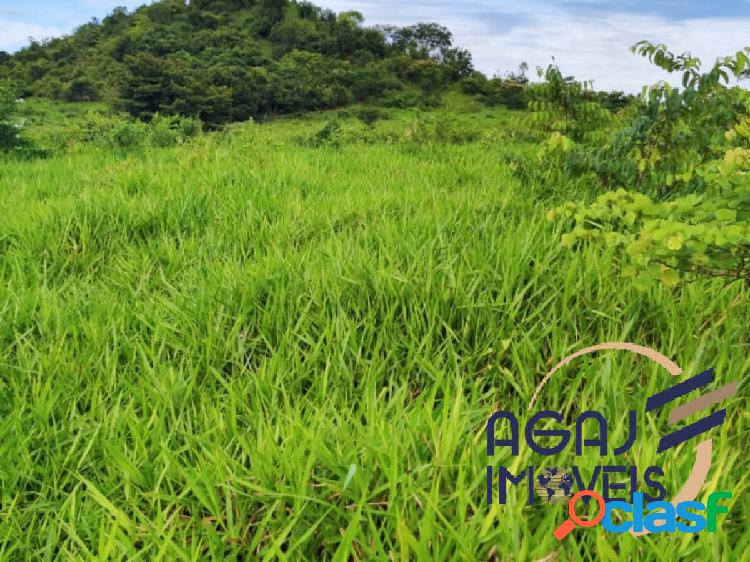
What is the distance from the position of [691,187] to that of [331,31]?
100163mm

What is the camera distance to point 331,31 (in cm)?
9325

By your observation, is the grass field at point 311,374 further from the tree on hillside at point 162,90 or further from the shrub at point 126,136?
the tree on hillside at point 162,90

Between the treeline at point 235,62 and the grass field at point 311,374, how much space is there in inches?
1844

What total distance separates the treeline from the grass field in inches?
1844

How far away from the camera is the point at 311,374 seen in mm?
1984

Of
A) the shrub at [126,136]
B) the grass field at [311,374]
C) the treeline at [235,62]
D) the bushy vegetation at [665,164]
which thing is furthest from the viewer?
the treeline at [235,62]

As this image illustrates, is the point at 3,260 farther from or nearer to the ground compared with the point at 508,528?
farther from the ground

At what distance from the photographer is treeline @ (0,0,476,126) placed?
47.8 meters

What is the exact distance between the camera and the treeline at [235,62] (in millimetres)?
47750

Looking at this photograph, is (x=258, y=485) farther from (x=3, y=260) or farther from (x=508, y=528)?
(x=3, y=260)

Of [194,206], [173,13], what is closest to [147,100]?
[194,206]

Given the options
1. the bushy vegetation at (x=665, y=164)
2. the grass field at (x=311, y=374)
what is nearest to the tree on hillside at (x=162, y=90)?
the bushy vegetation at (x=665, y=164)

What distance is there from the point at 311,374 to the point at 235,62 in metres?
71.1

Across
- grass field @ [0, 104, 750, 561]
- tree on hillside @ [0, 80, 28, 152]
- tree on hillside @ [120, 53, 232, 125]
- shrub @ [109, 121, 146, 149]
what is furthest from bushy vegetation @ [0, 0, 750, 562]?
tree on hillside @ [120, 53, 232, 125]
